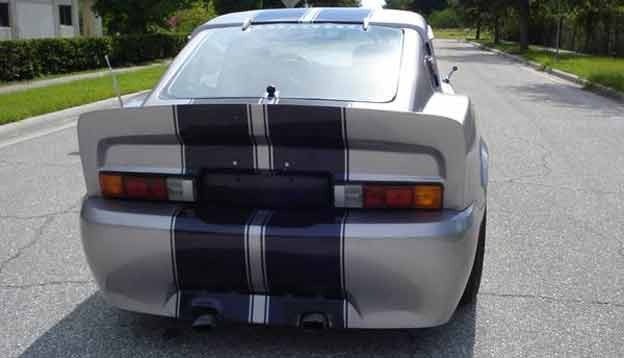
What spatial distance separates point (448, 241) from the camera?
10.1 feet

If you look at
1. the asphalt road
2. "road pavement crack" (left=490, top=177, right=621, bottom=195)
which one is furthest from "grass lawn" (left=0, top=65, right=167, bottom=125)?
"road pavement crack" (left=490, top=177, right=621, bottom=195)

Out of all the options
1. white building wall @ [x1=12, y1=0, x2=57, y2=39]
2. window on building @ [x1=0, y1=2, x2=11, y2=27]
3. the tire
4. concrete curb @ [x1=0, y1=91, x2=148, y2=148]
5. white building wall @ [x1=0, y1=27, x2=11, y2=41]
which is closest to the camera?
the tire

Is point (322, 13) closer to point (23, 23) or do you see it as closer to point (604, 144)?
point (604, 144)

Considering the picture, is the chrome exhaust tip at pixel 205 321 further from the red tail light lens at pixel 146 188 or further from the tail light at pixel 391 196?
the tail light at pixel 391 196

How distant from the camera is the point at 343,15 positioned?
425 cm

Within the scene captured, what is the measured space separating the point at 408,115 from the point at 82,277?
94.3 inches

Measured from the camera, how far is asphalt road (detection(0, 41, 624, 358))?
3.51 meters

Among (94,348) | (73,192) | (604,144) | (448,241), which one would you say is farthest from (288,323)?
(604,144)

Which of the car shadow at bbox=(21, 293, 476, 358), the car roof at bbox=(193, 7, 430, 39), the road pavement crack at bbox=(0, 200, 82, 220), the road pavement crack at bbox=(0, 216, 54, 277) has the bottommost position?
the car shadow at bbox=(21, 293, 476, 358)

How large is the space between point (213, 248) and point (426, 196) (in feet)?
2.99

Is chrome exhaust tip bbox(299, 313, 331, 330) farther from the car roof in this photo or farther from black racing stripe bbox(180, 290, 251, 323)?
the car roof

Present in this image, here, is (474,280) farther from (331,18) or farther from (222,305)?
(331,18)

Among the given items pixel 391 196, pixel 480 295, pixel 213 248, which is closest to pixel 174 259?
pixel 213 248

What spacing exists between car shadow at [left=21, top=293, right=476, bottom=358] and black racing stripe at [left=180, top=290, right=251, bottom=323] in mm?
259
